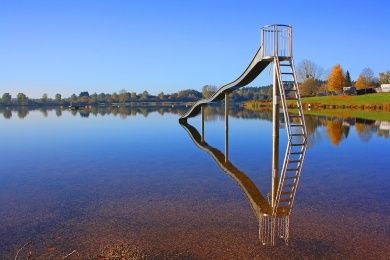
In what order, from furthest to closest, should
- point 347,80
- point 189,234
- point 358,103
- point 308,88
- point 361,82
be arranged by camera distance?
point 361,82, point 347,80, point 308,88, point 358,103, point 189,234

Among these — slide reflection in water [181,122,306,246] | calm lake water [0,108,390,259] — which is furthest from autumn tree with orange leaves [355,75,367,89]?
slide reflection in water [181,122,306,246]

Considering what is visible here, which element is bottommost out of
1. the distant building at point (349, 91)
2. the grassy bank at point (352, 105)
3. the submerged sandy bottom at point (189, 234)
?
the submerged sandy bottom at point (189, 234)

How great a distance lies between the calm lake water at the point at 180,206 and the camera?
920 centimetres

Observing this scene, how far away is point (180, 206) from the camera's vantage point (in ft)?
41.3

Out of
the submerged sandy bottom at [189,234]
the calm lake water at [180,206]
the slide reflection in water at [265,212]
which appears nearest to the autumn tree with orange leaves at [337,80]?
the calm lake water at [180,206]

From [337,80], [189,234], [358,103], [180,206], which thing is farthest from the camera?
[337,80]

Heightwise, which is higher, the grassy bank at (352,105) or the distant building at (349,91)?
the distant building at (349,91)

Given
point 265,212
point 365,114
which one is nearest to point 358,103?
point 365,114

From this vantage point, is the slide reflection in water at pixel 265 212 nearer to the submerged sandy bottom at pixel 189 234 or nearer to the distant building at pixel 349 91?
the submerged sandy bottom at pixel 189 234

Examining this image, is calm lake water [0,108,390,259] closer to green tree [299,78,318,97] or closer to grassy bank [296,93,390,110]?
grassy bank [296,93,390,110]

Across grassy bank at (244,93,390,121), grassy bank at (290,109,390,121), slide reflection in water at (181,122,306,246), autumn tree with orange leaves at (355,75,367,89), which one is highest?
autumn tree with orange leaves at (355,75,367,89)

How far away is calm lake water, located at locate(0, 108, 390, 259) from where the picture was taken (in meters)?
9.20

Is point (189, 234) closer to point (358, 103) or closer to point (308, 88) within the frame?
→ point (358, 103)

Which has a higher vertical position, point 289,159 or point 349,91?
point 349,91
